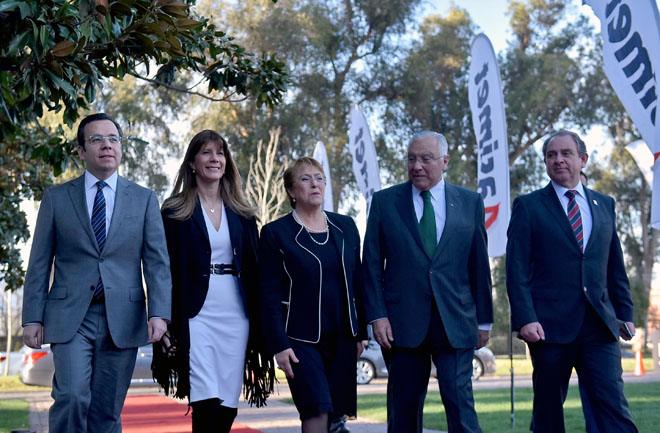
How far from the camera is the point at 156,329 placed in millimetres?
5070

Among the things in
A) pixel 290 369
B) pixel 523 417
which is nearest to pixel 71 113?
pixel 290 369

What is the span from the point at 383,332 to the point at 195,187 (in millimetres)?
1638

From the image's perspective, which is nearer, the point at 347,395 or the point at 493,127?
the point at 347,395

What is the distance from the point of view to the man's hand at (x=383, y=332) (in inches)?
211

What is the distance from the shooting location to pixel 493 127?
1095 centimetres

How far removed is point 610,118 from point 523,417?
90.9ft

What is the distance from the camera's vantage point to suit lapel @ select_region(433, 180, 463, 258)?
544cm

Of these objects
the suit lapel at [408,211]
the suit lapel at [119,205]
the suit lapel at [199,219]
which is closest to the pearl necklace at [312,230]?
the suit lapel at [408,211]

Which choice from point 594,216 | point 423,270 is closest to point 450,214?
point 423,270

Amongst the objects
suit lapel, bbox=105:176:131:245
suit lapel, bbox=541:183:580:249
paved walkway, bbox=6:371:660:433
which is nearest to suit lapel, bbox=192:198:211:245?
suit lapel, bbox=105:176:131:245

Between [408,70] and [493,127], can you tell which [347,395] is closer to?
[493,127]

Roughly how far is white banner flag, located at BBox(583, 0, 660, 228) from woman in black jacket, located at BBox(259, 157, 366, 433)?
2535 millimetres

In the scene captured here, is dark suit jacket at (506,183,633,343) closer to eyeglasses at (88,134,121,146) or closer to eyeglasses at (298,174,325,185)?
eyeglasses at (298,174,325,185)

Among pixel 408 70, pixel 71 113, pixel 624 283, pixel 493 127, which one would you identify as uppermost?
pixel 408 70
